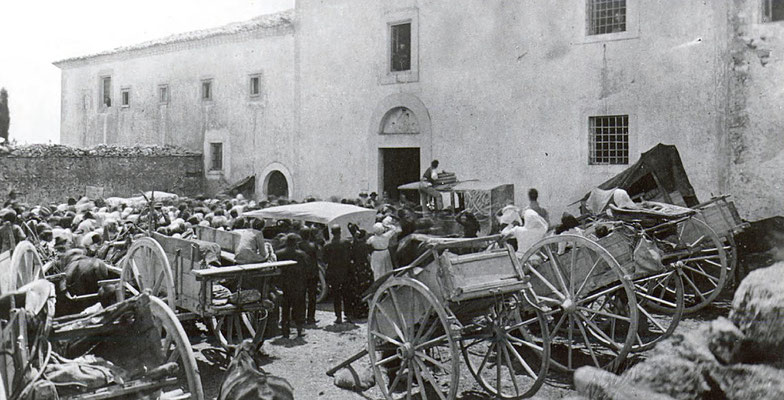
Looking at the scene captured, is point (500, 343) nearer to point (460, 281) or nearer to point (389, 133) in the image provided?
point (460, 281)

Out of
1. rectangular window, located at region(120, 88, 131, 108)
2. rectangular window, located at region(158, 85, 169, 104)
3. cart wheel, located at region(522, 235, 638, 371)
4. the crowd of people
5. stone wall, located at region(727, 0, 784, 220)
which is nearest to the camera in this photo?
cart wheel, located at region(522, 235, 638, 371)

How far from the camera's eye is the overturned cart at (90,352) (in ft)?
15.4

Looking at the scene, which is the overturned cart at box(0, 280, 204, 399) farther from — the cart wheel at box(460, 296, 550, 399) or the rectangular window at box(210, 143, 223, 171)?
the rectangular window at box(210, 143, 223, 171)

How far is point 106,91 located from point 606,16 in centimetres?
2234

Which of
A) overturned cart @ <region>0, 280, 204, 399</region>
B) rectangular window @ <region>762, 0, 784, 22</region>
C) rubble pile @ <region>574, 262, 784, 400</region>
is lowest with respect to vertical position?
overturned cart @ <region>0, 280, 204, 399</region>

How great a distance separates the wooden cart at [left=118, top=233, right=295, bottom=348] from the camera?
7.55 metres

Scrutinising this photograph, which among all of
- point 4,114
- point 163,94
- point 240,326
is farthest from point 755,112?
point 4,114

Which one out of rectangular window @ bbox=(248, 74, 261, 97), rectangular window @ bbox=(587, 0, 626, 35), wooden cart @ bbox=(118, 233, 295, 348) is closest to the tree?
rectangular window @ bbox=(248, 74, 261, 97)

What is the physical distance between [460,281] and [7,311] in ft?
12.0

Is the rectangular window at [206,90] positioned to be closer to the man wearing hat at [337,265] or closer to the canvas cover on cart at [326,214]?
the canvas cover on cart at [326,214]

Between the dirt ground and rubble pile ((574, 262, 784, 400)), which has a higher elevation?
rubble pile ((574, 262, 784, 400))

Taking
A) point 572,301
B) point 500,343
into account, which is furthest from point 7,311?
point 572,301

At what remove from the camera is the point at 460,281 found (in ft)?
21.0

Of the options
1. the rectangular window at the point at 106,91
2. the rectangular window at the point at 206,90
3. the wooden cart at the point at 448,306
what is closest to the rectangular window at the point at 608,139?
the wooden cart at the point at 448,306
